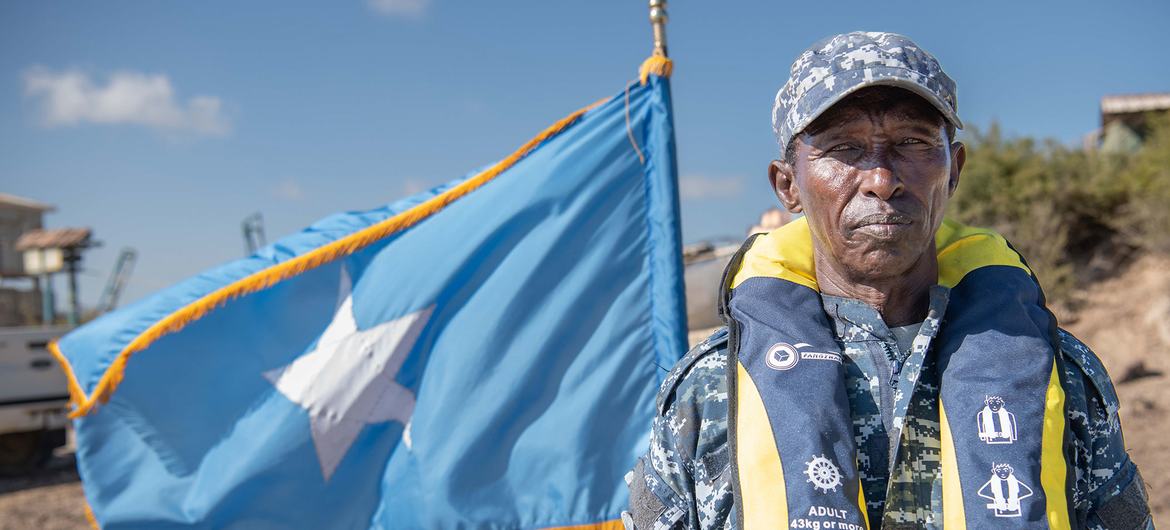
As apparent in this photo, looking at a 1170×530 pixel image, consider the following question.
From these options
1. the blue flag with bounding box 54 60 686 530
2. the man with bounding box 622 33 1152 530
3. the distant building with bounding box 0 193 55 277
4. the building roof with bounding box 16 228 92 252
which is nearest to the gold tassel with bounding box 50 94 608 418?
the blue flag with bounding box 54 60 686 530

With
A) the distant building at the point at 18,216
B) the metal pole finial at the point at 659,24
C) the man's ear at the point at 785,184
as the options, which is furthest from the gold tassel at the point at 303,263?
the distant building at the point at 18,216

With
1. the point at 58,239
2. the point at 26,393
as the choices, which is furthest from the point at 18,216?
the point at 26,393

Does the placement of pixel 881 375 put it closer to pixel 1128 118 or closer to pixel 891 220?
pixel 891 220

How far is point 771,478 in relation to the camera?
1243 mm

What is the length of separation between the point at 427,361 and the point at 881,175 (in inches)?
79.4

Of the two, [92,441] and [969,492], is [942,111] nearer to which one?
[969,492]

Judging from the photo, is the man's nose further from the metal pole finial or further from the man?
the metal pole finial

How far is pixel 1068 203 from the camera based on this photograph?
1131 centimetres

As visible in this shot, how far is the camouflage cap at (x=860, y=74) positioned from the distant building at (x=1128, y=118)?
573 inches

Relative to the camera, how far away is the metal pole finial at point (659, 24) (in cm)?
301

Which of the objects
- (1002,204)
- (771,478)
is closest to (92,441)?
(771,478)

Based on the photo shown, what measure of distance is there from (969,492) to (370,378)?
2199 mm

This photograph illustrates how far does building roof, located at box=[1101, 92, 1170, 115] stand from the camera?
13.6m

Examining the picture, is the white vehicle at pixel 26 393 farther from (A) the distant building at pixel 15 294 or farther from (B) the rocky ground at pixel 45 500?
(A) the distant building at pixel 15 294
